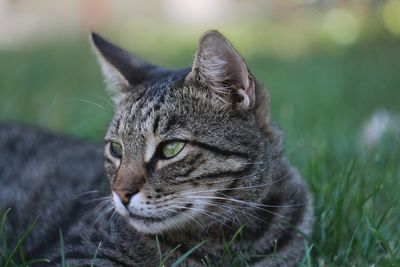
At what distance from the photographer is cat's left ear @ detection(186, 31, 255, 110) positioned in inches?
101

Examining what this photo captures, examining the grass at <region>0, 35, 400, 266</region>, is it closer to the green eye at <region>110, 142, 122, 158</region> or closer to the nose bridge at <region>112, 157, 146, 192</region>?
the green eye at <region>110, 142, 122, 158</region>

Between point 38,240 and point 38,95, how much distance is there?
9.97 feet

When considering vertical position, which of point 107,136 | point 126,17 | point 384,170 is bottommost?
point 126,17

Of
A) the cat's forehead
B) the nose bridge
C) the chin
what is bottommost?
the chin

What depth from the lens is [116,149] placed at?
283 centimetres

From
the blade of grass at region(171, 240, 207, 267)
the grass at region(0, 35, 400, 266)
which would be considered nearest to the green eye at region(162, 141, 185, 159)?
the blade of grass at region(171, 240, 207, 267)

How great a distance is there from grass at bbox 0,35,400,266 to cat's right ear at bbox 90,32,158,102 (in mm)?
174

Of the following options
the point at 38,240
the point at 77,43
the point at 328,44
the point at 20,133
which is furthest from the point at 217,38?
the point at 77,43

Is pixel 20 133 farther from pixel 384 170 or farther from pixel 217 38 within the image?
pixel 384 170

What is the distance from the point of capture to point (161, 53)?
9898 mm

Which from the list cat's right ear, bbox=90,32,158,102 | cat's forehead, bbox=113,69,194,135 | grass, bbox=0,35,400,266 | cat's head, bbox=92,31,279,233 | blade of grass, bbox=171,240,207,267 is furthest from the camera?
cat's right ear, bbox=90,32,158,102

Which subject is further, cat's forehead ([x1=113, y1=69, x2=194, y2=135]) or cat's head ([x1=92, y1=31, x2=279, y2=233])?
cat's forehead ([x1=113, y1=69, x2=194, y2=135])

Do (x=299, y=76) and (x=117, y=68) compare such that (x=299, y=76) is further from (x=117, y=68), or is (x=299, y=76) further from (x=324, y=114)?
(x=117, y=68)

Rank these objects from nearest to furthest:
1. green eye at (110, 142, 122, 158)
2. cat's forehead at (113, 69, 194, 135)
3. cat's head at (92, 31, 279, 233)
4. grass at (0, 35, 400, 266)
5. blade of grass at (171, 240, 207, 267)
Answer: blade of grass at (171, 240, 207, 267), cat's head at (92, 31, 279, 233), cat's forehead at (113, 69, 194, 135), green eye at (110, 142, 122, 158), grass at (0, 35, 400, 266)
